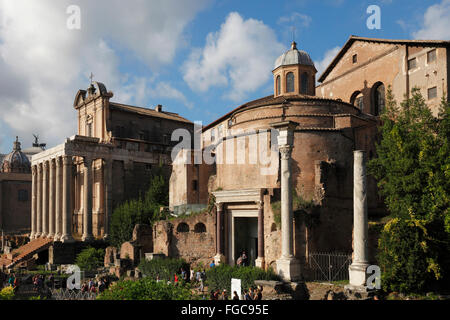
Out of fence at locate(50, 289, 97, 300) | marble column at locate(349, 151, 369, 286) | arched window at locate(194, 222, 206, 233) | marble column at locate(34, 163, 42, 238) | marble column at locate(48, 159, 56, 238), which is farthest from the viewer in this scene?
marble column at locate(34, 163, 42, 238)

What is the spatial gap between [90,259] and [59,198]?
8.33 m

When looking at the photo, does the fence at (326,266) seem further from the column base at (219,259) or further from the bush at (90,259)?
the bush at (90,259)

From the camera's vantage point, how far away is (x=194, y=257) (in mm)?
27016

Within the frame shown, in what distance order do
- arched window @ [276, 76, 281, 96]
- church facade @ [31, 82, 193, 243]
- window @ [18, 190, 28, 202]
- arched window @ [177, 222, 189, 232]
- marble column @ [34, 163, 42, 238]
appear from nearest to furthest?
arched window @ [177, 222, 189, 232] < arched window @ [276, 76, 281, 96] < church facade @ [31, 82, 193, 243] < marble column @ [34, 163, 42, 238] < window @ [18, 190, 28, 202]

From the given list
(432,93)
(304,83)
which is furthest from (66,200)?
(432,93)

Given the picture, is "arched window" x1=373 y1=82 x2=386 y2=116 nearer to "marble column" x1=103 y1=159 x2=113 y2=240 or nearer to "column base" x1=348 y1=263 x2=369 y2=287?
"column base" x1=348 y1=263 x2=369 y2=287

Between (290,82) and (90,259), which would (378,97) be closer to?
(290,82)

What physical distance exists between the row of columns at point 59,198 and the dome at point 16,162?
1536cm

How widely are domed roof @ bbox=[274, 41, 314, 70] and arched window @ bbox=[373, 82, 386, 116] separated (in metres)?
5.03

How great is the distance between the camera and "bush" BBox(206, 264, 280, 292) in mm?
19562

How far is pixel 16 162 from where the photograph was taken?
58.4 metres

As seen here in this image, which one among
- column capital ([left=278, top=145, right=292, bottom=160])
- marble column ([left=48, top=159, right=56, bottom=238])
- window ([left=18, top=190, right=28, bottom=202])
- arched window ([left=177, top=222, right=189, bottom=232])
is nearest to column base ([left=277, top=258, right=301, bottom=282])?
column capital ([left=278, top=145, right=292, bottom=160])

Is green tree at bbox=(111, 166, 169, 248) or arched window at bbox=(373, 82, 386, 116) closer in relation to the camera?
arched window at bbox=(373, 82, 386, 116)

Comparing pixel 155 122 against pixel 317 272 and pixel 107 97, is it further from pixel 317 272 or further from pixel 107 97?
pixel 317 272
